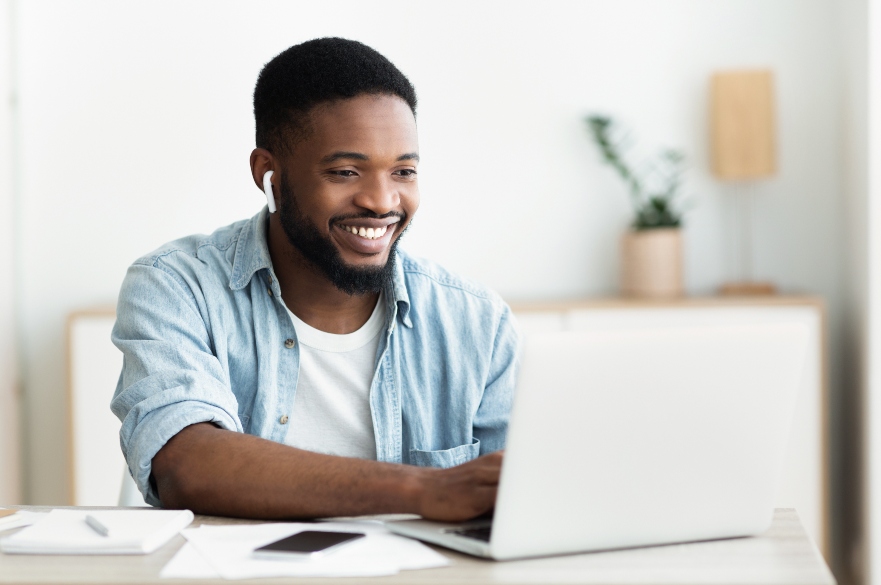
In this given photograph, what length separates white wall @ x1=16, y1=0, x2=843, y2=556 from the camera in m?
3.25

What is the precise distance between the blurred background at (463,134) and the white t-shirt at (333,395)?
163 centimetres

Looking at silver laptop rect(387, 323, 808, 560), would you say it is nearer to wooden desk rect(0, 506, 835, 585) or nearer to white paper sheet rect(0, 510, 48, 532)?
wooden desk rect(0, 506, 835, 585)

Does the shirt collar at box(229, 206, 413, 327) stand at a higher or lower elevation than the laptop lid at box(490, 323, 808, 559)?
Answer: higher

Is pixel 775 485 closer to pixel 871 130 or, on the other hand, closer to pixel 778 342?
pixel 778 342

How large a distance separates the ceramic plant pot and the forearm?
2.00m

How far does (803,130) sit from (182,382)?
8.13ft

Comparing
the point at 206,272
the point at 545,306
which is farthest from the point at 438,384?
the point at 545,306

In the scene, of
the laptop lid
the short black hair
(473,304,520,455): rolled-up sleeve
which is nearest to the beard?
the short black hair

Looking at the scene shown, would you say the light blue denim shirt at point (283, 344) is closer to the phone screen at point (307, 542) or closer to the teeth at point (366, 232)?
the teeth at point (366, 232)

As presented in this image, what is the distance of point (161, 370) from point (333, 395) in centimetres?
34

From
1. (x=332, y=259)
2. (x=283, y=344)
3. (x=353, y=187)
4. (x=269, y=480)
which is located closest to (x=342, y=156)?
(x=353, y=187)

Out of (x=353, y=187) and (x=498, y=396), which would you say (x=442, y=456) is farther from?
(x=353, y=187)

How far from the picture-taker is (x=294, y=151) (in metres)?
1.71

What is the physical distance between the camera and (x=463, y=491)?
115 centimetres
